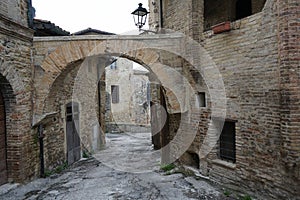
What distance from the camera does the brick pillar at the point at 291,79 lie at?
421cm

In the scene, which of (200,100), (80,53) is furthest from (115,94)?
(200,100)

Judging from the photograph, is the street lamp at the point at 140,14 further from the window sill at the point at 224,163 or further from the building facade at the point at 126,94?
the building facade at the point at 126,94

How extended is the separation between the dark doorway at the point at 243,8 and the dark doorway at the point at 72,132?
6.26 metres

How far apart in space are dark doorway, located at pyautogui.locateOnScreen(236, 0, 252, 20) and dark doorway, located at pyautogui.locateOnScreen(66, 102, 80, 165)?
626 cm

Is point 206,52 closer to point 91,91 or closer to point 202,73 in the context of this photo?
point 202,73

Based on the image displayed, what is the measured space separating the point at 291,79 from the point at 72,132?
7.27 m

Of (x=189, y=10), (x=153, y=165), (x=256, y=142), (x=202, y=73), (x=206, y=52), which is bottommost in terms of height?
(x=153, y=165)

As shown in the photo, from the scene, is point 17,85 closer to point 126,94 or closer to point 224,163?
point 224,163

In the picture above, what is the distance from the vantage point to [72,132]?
916 cm

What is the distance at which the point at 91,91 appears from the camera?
11.2m

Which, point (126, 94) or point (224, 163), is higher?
point (126, 94)

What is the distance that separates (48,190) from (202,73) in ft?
15.0

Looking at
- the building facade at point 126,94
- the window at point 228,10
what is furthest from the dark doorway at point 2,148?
the building facade at point 126,94

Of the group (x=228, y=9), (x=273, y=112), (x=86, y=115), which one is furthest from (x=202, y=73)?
(x=86, y=115)
